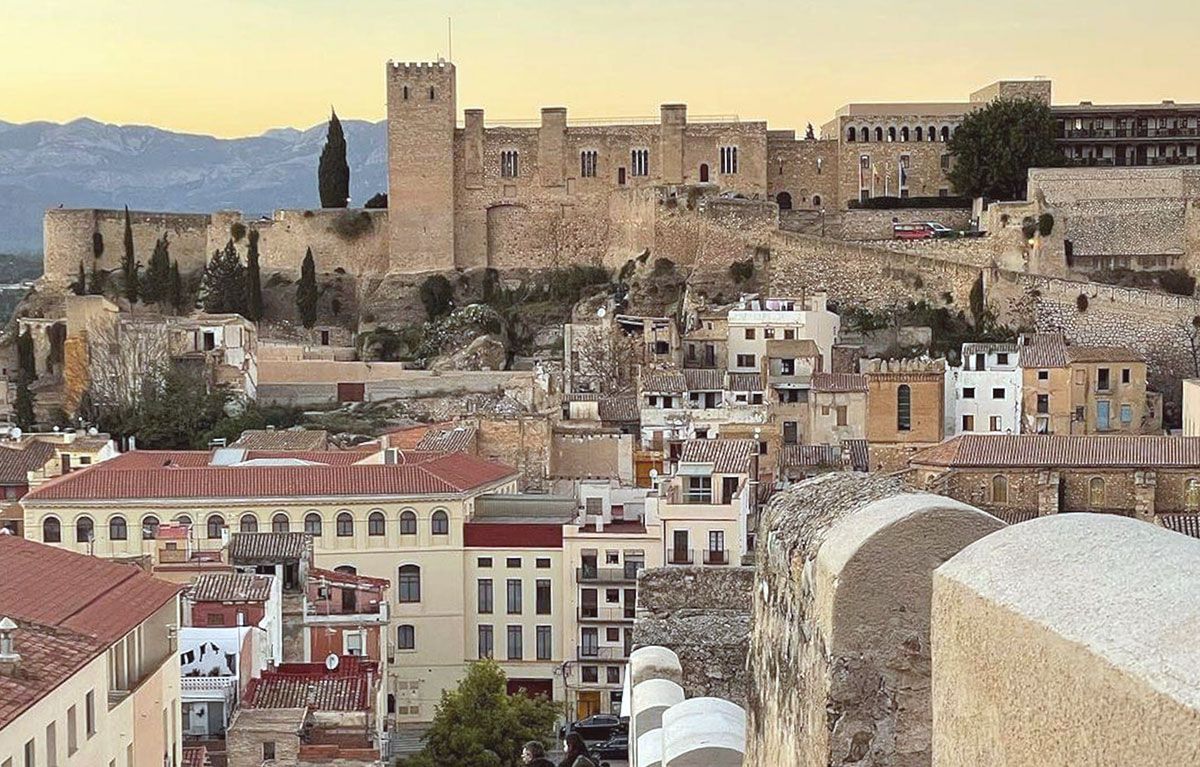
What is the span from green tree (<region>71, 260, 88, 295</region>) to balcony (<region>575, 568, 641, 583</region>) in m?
31.1

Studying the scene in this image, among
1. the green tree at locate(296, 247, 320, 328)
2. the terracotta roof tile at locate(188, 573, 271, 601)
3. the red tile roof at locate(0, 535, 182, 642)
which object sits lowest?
the terracotta roof tile at locate(188, 573, 271, 601)

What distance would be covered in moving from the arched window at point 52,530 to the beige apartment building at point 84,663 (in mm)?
13074

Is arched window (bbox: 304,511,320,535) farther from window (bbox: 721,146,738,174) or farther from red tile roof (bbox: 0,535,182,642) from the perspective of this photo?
window (bbox: 721,146,738,174)

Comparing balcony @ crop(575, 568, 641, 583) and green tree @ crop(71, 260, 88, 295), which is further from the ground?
green tree @ crop(71, 260, 88, 295)

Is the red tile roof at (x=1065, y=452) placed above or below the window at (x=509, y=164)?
below

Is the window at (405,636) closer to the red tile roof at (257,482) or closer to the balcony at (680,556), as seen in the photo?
the red tile roof at (257,482)

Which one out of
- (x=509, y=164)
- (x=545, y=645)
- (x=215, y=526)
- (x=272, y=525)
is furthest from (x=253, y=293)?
(x=545, y=645)

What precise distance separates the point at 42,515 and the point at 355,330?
25.7 metres

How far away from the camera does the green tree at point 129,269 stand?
58.0 metres

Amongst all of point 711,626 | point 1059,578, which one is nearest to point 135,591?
point 711,626

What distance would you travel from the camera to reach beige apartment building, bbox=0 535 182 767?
12.6 m

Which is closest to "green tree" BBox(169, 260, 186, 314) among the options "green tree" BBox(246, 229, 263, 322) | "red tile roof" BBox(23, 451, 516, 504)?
"green tree" BBox(246, 229, 263, 322)

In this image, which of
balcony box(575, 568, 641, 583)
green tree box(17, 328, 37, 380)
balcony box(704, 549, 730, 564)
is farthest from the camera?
green tree box(17, 328, 37, 380)

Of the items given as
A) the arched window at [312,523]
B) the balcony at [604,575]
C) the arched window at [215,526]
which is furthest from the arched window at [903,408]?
the arched window at [215,526]
